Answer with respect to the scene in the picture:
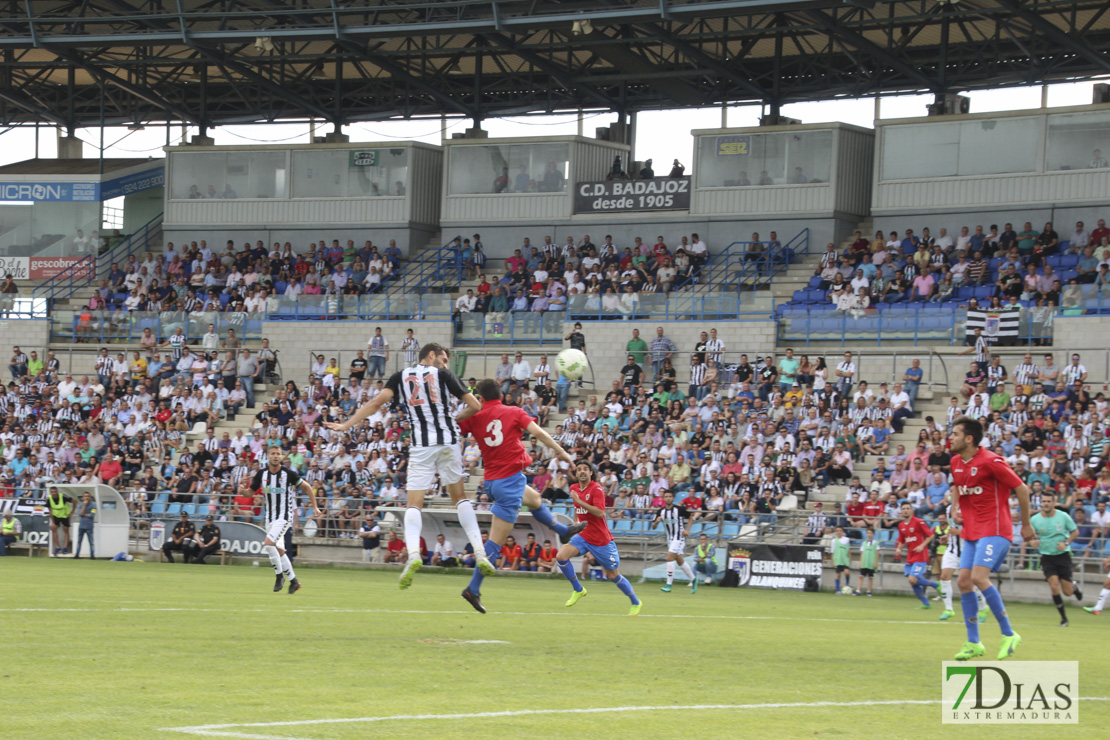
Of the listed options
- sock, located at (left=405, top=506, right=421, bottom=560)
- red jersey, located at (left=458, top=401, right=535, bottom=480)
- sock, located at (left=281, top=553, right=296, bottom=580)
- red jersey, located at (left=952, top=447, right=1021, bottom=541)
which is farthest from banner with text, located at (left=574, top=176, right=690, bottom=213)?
red jersey, located at (left=952, top=447, right=1021, bottom=541)

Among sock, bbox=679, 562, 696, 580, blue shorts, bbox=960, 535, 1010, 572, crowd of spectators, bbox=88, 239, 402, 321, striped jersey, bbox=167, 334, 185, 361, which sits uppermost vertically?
crowd of spectators, bbox=88, 239, 402, 321

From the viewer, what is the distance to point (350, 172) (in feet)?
157

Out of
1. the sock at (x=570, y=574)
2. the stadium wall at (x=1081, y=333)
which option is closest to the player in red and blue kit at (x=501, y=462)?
the sock at (x=570, y=574)

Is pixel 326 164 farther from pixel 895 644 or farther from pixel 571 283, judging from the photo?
pixel 895 644

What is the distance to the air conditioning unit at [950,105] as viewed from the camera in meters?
42.4

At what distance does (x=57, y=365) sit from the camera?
143 feet

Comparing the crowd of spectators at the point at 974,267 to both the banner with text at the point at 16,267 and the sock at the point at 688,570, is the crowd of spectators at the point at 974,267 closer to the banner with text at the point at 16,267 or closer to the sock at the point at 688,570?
the sock at the point at 688,570

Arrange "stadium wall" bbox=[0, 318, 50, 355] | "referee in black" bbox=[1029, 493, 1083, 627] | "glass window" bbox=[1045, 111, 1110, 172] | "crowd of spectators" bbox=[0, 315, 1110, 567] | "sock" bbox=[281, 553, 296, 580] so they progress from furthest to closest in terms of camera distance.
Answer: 1. "stadium wall" bbox=[0, 318, 50, 355]
2. "glass window" bbox=[1045, 111, 1110, 172]
3. "crowd of spectators" bbox=[0, 315, 1110, 567]
4. "referee in black" bbox=[1029, 493, 1083, 627]
5. "sock" bbox=[281, 553, 296, 580]

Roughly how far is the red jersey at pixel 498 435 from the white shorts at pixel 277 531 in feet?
18.1

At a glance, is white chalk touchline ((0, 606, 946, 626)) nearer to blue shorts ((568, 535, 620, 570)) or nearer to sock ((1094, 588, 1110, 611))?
blue shorts ((568, 535, 620, 570))

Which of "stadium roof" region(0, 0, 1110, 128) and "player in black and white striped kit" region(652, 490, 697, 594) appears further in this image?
"stadium roof" region(0, 0, 1110, 128)

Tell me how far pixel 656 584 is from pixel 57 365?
927 inches

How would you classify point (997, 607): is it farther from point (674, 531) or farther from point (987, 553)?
point (674, 531)

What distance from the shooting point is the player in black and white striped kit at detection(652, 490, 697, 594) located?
26281mm
